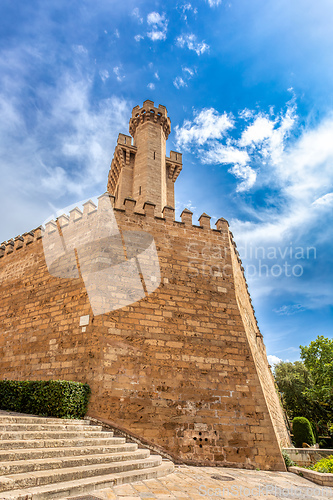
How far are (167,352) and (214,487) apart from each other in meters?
3.80

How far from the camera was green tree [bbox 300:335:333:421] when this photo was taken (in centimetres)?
2333

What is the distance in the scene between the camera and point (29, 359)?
938cm

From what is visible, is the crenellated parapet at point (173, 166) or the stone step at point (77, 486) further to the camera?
the crenellated parapet at point (173, 166)

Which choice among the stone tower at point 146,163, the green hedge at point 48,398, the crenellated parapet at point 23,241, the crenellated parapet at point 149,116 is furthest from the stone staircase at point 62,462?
the crenellated parapet at point 149,116

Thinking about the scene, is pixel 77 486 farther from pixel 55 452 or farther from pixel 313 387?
pixel 313 387

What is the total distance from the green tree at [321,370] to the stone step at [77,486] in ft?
75.1

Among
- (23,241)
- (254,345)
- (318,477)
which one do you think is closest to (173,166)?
(23,241)

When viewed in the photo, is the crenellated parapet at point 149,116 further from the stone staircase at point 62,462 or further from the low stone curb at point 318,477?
the low stone curb at point 318,477

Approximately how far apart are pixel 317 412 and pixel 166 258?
84.3ft

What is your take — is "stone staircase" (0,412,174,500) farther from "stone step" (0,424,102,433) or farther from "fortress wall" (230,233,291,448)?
"fortress wall" (230,233,291,448)

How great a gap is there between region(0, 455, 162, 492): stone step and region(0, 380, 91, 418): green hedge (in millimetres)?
A: 2271

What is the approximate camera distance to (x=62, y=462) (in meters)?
4.05

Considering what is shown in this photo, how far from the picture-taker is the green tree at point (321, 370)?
23328 mm

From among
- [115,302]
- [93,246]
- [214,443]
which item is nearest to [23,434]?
[115,302]
